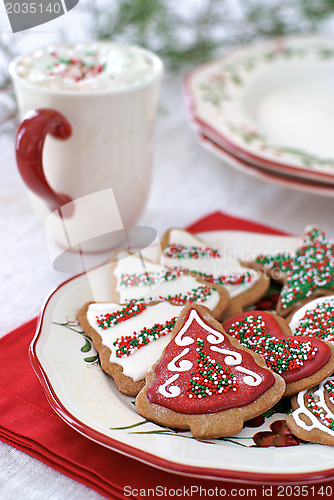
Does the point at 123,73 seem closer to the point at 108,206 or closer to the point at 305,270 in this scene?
the point at 108,206

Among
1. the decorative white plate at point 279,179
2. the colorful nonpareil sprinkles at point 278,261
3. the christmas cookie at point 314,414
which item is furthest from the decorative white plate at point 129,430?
the decorative white plate at point 279,179

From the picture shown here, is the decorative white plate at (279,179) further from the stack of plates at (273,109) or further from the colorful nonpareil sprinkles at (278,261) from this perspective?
the colorful nonpareil sprinkles at (278,261)

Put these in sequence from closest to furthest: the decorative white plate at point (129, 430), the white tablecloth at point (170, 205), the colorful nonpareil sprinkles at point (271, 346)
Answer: the decorative white plate at point (129, 430), the colorful nonpareil sprinkles at point (271, 346), the white tablecloth at point (170, 205)

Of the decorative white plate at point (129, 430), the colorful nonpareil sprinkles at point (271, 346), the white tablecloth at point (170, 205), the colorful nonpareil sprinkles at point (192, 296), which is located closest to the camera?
the decorative white plate at point (129, 430)

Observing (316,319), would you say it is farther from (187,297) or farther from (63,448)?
(63,448)

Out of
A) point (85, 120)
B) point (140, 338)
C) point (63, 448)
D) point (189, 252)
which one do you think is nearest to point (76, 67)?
point (85, 120)

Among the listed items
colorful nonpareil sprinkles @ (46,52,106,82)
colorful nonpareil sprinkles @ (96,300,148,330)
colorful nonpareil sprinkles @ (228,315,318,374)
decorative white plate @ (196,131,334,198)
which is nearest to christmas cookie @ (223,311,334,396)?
colorful nonpareil sprinkles @ (228,315,318,374)

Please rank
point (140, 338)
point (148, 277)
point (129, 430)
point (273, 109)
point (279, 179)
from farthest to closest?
Answer: point (273, 109)
point (279, 179)
point (148, 277)
point (140, 338)
point (129, 430)
